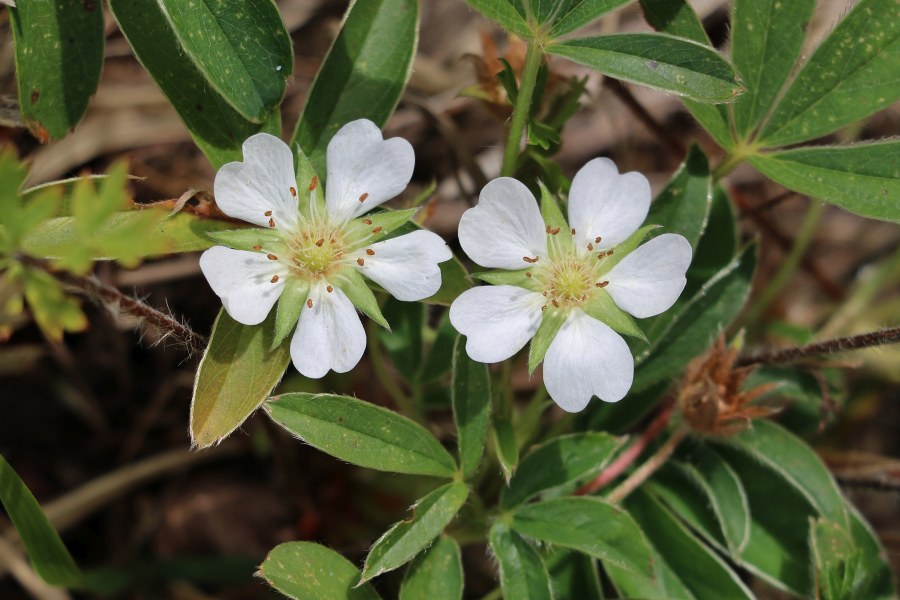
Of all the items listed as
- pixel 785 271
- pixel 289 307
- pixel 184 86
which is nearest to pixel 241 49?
pixel 184 86

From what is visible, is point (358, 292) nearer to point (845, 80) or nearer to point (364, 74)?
point (364, 74)

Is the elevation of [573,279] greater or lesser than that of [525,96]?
lesser

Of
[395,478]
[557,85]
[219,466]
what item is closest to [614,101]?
[557,85]

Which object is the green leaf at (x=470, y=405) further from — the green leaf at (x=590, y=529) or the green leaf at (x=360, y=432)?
the green leaf at (x=590, y=529)

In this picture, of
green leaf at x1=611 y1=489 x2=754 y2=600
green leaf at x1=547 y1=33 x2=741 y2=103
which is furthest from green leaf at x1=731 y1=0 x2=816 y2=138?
green leaf at x1=611 y1=489 x2=754 y2=600

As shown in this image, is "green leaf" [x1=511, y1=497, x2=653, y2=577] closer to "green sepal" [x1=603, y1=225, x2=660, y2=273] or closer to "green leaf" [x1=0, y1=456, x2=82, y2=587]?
"green sepal" [x1=603, y1=225, x2=660, y2=273]

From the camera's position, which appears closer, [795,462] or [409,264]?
[409,264]

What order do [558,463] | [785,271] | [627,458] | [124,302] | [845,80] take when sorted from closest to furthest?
[124,302]
[558,463]
[845,80]
[627,458]
[785,271]

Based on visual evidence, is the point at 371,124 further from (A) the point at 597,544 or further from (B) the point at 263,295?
(A) the point at 597,544
